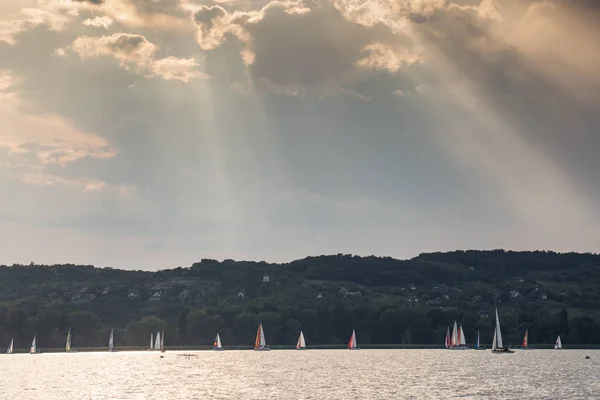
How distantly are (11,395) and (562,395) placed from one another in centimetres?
8650

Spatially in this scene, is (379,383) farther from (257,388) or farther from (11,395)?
(11,395)

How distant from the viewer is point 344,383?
187 metres

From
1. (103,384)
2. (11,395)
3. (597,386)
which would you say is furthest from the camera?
(103,384)

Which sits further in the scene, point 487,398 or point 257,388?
point 257,388

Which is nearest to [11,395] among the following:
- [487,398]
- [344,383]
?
[344,383]

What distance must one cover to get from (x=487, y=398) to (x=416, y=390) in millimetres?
18473

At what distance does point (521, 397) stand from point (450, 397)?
10634 mm

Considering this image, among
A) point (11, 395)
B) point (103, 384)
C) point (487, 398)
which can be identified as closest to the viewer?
point (487, 398)

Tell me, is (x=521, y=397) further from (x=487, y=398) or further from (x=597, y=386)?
(x=597, y=386)

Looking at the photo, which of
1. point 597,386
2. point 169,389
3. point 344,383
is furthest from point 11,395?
point 597,386

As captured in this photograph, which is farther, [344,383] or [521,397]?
[344,383]

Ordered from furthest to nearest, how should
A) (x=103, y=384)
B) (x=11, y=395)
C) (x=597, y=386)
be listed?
(x=103, y=384) → (x=597, y=386) → (x=11, y=395)

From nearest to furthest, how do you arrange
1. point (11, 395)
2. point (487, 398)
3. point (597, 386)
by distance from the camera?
point (487, 398) < point (11, 395) < point (597, 386)

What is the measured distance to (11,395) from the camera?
166 meters
